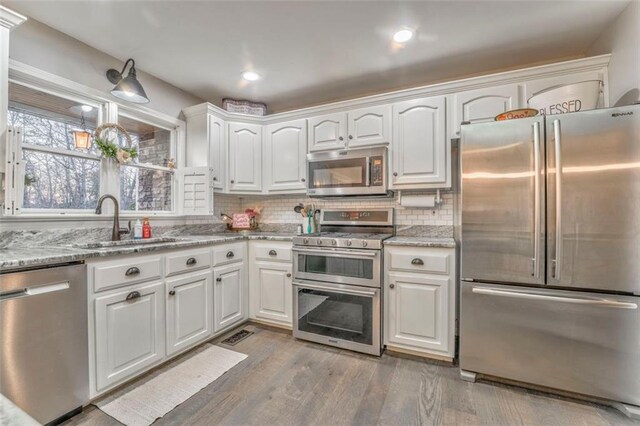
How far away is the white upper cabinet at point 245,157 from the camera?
3.04 meters

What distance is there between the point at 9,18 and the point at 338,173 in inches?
92.9

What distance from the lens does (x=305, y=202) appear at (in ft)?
10.7

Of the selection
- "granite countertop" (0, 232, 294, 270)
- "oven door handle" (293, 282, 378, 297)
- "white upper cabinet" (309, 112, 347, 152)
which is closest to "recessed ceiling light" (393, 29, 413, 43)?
"white upper cabinet" (309, 112, 347, 152)

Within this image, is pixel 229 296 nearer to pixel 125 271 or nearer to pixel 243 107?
pixel 125 271

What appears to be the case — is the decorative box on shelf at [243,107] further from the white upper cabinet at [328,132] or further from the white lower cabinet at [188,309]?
the white lower cabinet at [188,309]

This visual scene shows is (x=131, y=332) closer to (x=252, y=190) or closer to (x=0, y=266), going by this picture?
(x=0, y=266)

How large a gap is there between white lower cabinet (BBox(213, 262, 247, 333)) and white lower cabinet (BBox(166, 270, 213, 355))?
0.23 feet

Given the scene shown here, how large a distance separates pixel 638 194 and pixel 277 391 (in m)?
2.44

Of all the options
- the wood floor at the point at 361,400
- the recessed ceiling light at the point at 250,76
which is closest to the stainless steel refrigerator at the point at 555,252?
the wood floor at the point at 361,400

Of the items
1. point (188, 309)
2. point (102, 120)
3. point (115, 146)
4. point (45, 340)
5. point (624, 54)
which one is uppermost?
point (624, 54)

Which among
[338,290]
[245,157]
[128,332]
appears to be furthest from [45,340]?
[245,157]

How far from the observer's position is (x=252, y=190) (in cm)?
312

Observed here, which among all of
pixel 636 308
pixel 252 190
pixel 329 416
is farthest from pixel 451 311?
pixel 252 190

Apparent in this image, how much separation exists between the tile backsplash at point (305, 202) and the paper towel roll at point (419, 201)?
0.11 m
